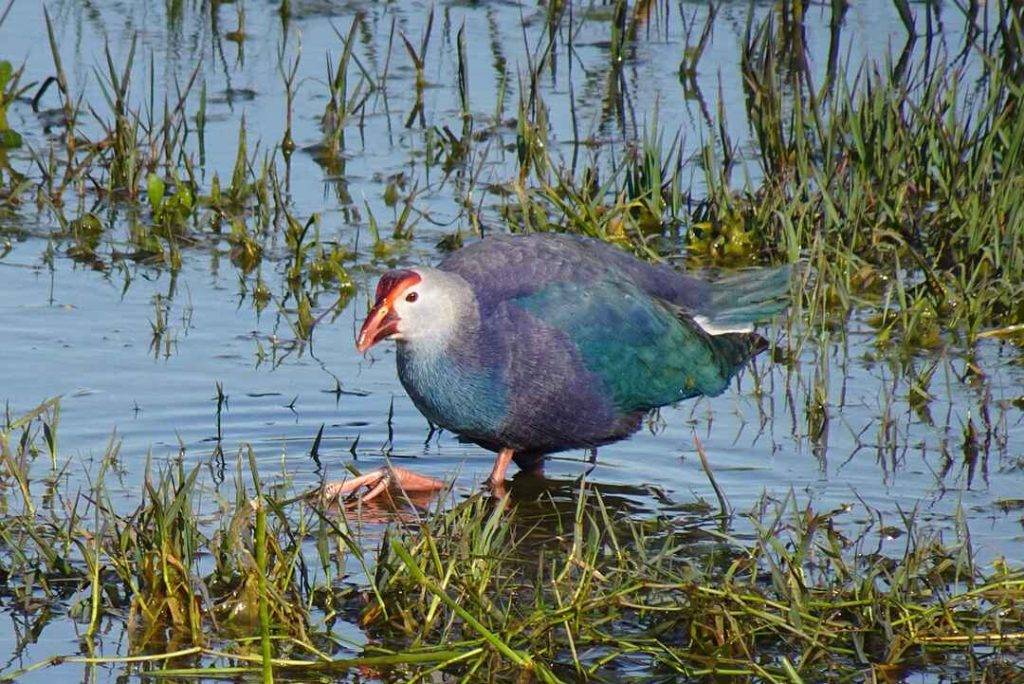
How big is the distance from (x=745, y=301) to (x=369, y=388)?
1.15m

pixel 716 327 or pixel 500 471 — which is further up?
pixel 716 327

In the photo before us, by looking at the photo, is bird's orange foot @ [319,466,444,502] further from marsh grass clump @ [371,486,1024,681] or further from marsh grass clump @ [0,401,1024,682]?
marsh grass clump @ [371,486,1024,681]

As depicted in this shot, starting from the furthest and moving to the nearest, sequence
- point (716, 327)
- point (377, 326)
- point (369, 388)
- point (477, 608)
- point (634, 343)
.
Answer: point (369, 388), point (716, 327), point (634, 343), point (377, 326), point (477, 608)

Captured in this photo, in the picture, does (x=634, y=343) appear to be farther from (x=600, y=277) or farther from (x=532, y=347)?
(x=532, y=347)

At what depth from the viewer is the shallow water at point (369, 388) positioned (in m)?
4.92

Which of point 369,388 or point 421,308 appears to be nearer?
point 421,308

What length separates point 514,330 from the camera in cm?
486

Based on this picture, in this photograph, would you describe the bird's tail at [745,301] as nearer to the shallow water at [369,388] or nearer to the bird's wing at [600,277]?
the bird's wing at [600,277]

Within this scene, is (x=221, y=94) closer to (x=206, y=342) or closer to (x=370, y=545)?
(x=206, y=342)

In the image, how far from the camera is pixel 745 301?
17.6ft

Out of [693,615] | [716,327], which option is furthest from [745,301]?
[693,615]

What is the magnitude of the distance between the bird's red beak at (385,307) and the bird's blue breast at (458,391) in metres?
0.11

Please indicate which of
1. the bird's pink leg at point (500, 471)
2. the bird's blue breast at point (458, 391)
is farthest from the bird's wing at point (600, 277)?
the bird's pink leg at point (500, 471)

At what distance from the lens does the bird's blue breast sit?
4.84 metres
